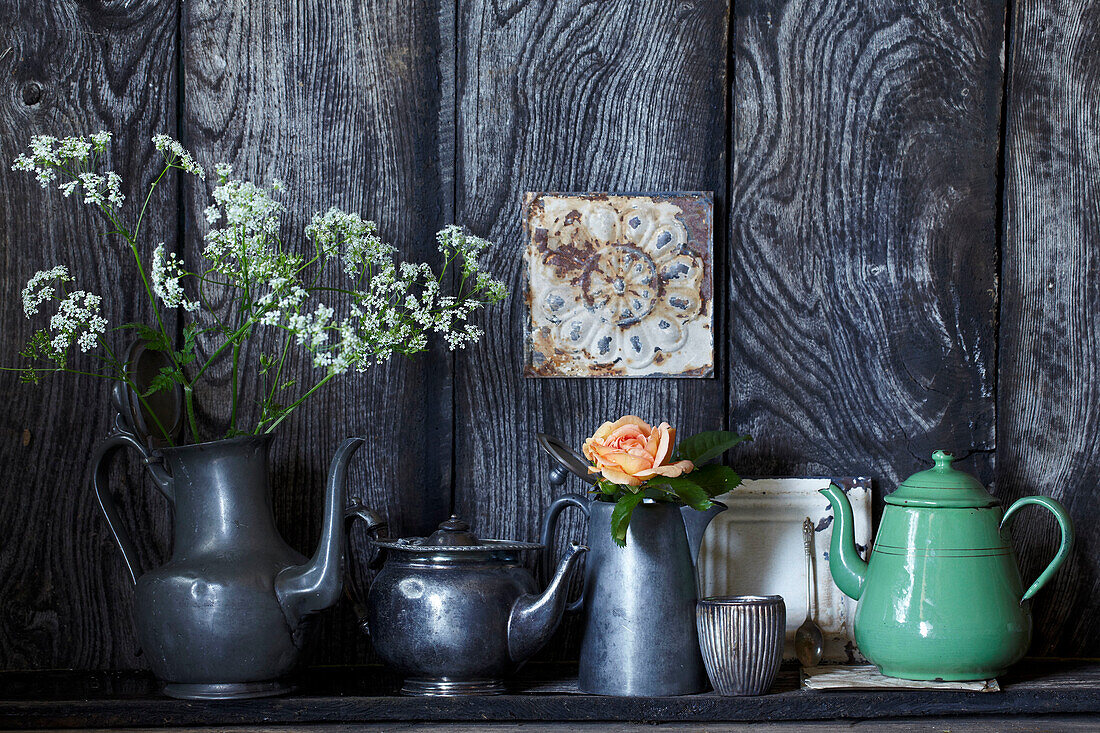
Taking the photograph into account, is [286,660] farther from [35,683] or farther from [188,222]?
[188,222]

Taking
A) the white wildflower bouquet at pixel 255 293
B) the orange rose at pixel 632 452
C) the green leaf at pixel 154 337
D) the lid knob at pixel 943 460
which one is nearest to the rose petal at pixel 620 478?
the orange rose at pixel 632 452

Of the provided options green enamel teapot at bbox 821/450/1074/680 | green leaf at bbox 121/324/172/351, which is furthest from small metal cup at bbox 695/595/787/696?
green leaf at bbox 121/324/172/351

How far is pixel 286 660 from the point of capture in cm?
101

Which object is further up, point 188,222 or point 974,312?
point 188,222

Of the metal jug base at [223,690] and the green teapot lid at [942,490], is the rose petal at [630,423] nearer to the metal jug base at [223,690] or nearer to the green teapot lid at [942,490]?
the green teapot lid at [942,490]

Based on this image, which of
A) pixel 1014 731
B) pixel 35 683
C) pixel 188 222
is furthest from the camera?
pixel 188 222

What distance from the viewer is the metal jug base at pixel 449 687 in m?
1.01

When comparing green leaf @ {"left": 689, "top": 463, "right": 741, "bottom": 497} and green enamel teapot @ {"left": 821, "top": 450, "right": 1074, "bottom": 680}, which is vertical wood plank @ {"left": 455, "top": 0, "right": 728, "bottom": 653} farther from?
green enamel teapot @ {"left": 821, "top": 450, "right": 1074, "bottom": 680}

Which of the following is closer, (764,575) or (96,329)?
(96,329)

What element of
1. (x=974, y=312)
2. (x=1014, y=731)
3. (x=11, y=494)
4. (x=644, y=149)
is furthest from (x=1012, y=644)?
(x=11, y=494)

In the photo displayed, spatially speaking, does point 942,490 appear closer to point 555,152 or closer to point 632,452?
point 632,452

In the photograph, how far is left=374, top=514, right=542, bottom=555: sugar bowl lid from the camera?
3.32ft

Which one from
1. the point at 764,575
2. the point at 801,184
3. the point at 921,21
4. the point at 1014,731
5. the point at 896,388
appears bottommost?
the point at 1014,731

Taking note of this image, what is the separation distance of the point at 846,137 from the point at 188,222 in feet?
2.67
